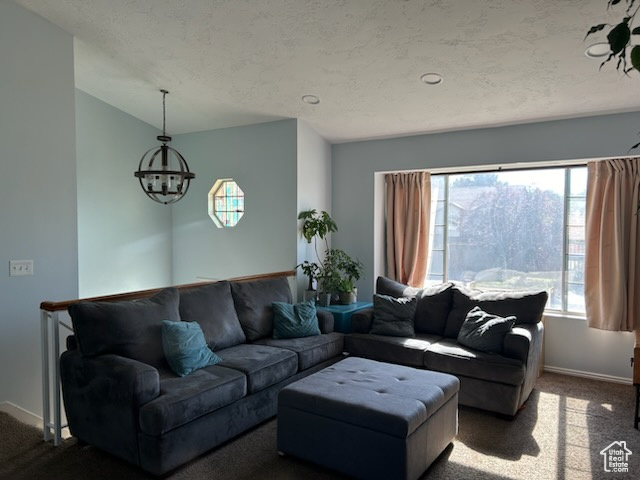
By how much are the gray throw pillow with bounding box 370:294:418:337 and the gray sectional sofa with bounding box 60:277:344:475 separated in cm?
93

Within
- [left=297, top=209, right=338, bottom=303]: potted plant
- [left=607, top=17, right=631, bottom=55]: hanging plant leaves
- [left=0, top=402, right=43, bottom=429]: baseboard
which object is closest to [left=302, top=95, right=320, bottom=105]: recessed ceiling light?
[left=297, top=209, right=338, bottom=303]: potted plant

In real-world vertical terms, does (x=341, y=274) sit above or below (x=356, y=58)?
below

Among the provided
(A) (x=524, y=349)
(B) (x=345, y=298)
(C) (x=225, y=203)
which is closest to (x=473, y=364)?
(A) (x=524, y=349)

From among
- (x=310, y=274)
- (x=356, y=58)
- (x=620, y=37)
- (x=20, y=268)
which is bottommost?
(x=310, y=274)

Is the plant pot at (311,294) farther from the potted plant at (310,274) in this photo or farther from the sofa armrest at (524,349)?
the sofa armrest at (524,349)

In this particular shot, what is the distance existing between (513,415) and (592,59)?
277 centimetres

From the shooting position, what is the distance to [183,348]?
3.12 meters

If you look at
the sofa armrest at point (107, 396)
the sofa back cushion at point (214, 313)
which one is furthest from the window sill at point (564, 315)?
the sofa armrest at point (107, 396)

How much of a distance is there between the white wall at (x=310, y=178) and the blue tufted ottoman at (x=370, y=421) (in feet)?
7.87

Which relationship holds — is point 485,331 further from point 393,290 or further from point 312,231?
point 312,231

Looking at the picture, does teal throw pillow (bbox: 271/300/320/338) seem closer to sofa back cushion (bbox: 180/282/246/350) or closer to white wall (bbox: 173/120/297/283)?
sofa back cushion (bbox: 180/282/246/350)

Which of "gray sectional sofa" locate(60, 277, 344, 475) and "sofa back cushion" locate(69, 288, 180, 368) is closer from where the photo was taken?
"gray sectional sofa" locate(60, 277, 344, 475)

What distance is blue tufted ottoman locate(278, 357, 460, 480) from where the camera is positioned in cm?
247

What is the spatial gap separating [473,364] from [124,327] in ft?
8.68
